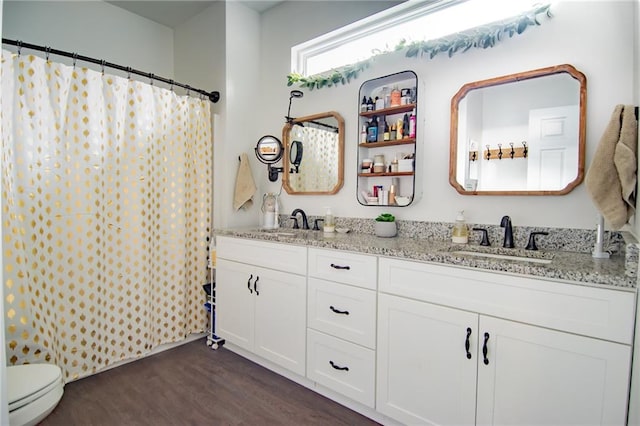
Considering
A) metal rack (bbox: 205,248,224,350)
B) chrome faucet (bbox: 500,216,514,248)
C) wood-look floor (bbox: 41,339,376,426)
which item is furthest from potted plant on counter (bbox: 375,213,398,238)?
metal rack (bbox: 205,248,224,350)

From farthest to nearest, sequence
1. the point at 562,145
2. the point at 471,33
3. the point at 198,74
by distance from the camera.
Result: the point at 198,74 < the point at 471,33 < the point at 562,145

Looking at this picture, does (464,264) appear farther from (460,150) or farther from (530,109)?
(530,109)

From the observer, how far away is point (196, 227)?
8.54 feet

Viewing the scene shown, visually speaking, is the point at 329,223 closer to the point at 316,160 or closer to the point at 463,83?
the point at 316,160

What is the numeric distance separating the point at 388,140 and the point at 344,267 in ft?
2.99

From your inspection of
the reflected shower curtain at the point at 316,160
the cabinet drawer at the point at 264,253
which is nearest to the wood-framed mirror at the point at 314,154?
the reflected shower curtain at the point at 316,160

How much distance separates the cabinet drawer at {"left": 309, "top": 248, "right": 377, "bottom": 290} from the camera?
1658mm

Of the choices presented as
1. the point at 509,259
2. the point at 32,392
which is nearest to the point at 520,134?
the point at 509,259

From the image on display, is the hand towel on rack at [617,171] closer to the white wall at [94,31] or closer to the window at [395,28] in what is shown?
the window at [395,28]

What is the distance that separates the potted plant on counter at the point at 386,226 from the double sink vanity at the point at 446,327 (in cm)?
8

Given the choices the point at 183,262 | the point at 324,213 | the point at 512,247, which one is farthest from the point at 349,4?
the point at 183,262

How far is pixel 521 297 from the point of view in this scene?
125 cm

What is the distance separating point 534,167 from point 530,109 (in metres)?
0.30

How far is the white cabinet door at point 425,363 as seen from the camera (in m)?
1.38
